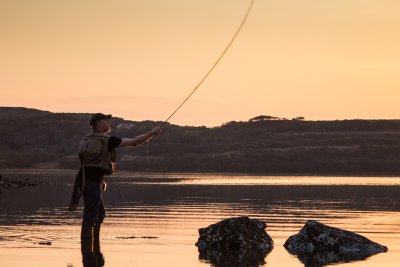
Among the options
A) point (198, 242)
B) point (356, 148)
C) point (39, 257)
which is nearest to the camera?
point (39, 257)

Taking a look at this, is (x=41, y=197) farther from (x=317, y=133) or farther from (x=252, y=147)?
(x=317, y=133)

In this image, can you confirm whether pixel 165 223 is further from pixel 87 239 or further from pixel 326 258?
pixel 326 258

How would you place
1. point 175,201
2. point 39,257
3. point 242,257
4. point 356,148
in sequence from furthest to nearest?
point 356,148 < point 175,201 < point 242,257 < point 39,257

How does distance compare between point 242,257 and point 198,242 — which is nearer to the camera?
point 242,257

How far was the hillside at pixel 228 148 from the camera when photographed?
125812 mm

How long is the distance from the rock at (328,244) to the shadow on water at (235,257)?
741 millimetres

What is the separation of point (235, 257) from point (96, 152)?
3.36 meters

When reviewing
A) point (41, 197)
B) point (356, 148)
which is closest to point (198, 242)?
point (41, 197)

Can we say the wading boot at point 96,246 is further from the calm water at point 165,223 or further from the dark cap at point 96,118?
the dark cap at point 96,118

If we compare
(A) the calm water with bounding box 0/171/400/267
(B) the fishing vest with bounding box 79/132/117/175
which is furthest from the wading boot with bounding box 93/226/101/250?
(B) the fishing vest with bounding box 79/132/117/175

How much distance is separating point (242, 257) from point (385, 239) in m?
4.77

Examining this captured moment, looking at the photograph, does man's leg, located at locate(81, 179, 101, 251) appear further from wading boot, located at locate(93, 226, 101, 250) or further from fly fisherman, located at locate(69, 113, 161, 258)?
wading boot, located at locate(93, 226, 101, 250)

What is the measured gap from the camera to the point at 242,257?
64.3 ft

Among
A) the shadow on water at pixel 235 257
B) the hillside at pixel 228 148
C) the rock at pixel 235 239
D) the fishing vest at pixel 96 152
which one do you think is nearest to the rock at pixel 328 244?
the rock at pixel 235 239
